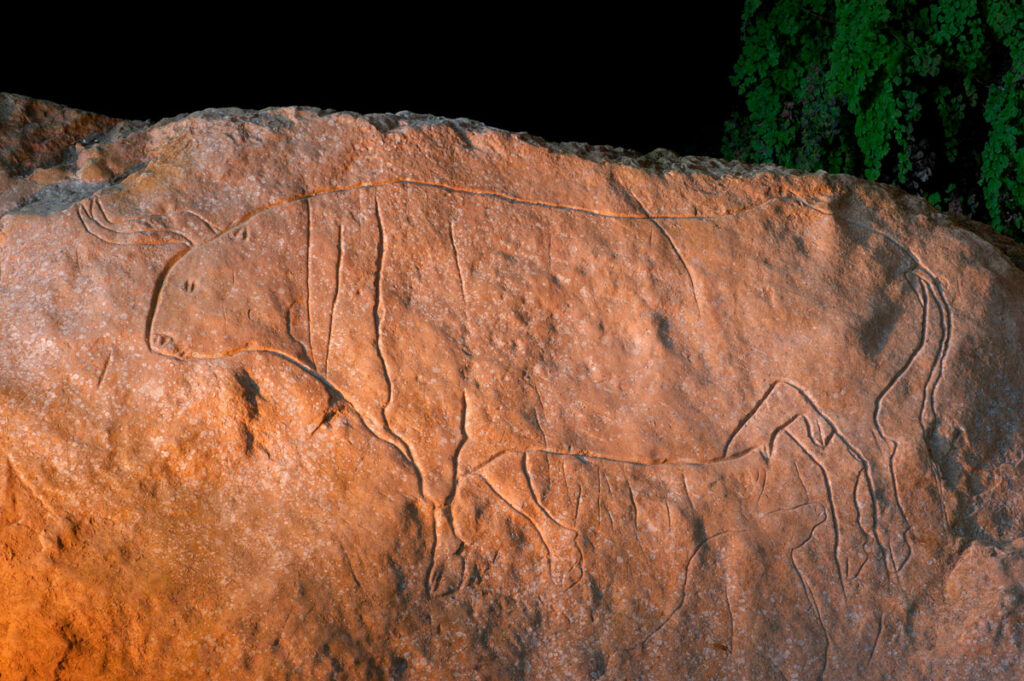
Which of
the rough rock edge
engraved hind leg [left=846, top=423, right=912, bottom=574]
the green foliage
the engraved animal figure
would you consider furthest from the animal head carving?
the green foliage

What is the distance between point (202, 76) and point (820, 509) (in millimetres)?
3674

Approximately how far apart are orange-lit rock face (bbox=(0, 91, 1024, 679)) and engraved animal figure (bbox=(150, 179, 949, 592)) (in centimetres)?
1

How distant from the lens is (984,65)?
454 cm

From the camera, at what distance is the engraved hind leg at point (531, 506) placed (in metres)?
3.15

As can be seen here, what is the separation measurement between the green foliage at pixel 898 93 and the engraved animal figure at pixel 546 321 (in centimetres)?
133

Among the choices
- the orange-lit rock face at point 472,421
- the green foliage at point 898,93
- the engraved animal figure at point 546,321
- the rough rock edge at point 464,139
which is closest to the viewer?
the orange-lit rock face at point 472,421

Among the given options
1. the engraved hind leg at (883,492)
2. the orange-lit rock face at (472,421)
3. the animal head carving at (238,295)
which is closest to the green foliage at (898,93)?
the orange-lit rock face at (472,421)

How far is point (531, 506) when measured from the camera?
3170mm

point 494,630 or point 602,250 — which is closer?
point 494,630

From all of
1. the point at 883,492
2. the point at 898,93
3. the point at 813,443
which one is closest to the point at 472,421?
the point at 813,443

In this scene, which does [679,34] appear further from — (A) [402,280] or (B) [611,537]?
(B) [611,537]

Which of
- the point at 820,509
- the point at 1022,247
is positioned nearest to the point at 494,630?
the point at 820,509

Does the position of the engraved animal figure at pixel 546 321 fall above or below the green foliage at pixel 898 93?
below

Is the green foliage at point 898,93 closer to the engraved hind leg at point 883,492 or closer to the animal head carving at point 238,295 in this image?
the engraved hind leg at point 883,492
